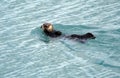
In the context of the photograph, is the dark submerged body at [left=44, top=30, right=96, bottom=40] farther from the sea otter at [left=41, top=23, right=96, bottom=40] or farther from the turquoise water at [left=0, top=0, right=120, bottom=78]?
the turquoise water at [left=0, top=0, right=120, bottom=78]

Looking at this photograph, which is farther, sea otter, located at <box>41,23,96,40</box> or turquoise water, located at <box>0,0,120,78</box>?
sea otter, located at <box>41,23,96,40</box>

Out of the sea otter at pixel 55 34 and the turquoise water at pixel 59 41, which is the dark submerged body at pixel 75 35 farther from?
the turquoise water at pixel 59 41

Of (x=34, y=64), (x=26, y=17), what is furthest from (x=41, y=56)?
(x=26, y=17)

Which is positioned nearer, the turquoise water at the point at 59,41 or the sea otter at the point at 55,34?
the turquoise water at the point at 59,41

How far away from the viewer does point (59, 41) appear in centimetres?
1775

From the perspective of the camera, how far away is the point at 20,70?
51.4ft

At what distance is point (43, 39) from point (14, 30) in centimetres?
213

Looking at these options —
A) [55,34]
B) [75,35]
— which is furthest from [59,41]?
[75,35]

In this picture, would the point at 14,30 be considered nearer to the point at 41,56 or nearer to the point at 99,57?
the point at 41,56

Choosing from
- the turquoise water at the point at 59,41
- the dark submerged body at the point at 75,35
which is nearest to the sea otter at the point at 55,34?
the dark submerged body at the point at 75,35

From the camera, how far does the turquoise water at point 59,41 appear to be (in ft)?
50.3

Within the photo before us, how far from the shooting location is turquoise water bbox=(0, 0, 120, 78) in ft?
50.3

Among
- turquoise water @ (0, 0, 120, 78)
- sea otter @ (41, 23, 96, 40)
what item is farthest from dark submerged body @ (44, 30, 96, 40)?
turquoise water @ (0, 0, 120, 78)

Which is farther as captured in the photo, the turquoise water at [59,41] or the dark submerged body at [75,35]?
the dark submerged body at [75,35]
